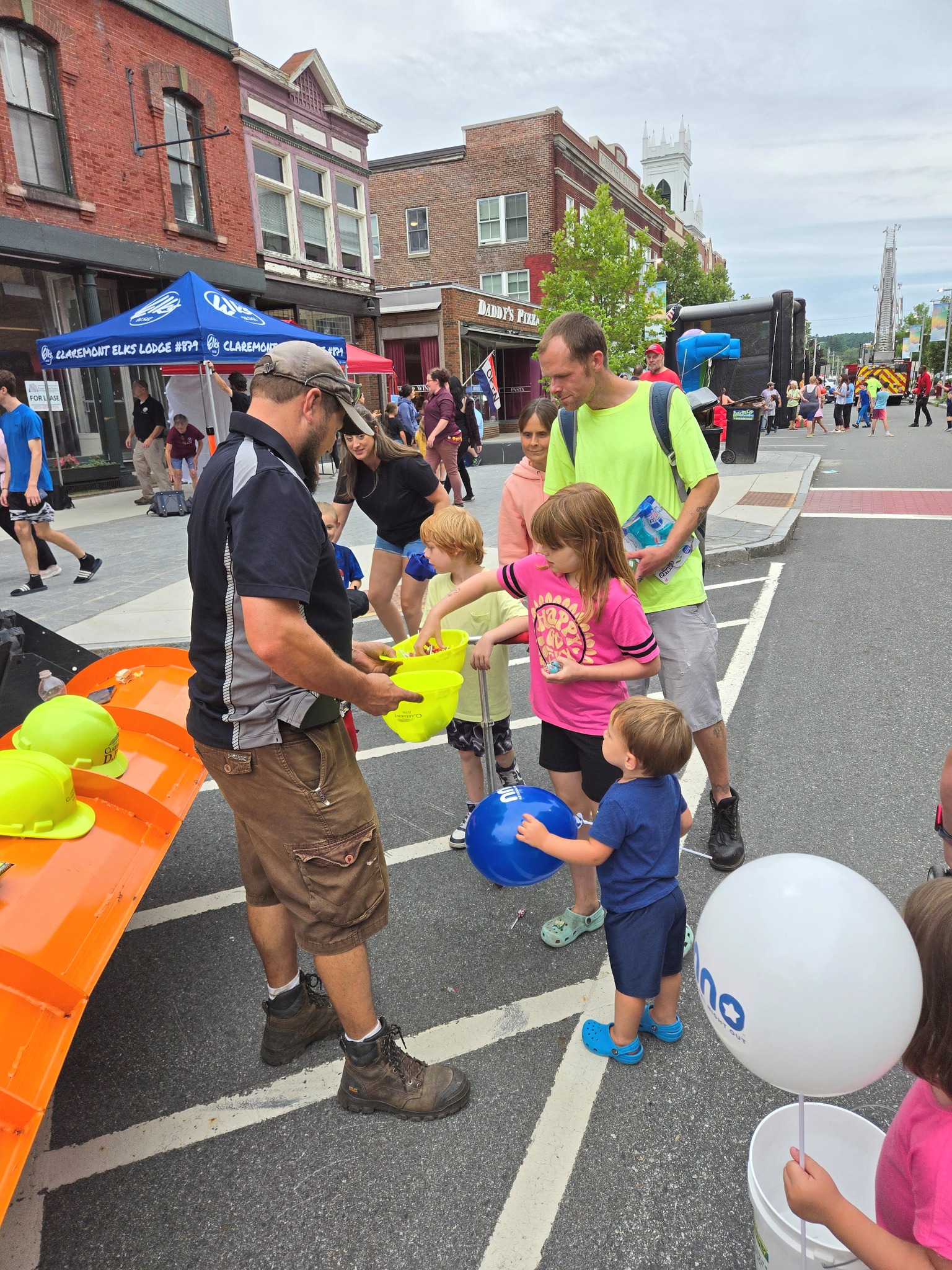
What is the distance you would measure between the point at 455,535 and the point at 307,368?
1.38 meters

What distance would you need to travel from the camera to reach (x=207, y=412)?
1549 centimetres

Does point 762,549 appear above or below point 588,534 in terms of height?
below

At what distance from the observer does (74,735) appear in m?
2.60

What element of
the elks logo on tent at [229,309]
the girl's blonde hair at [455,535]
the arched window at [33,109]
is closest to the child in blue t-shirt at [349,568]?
the girl's blonde hair at [455,535]

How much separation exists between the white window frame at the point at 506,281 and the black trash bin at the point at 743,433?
1800 centimetres

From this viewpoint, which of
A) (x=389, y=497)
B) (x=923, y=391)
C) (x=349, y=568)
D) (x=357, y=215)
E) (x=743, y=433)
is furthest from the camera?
(x=923, y=391)

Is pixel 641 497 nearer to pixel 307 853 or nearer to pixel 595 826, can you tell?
pixel 595 826

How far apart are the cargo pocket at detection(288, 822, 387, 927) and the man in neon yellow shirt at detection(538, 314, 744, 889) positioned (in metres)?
1.15

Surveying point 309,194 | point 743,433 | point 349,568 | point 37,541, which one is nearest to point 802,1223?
point 349,568

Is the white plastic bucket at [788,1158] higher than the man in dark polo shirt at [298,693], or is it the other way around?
the man in dark polo shirt at [298,693]

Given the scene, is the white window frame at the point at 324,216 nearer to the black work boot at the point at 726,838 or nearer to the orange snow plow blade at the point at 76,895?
the orange snow plow blade at the point at 76,895

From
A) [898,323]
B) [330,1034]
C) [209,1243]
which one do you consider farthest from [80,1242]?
[898,323]

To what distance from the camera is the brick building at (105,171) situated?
14.1 m

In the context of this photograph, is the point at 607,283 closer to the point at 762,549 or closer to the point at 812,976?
the point at 762,549
